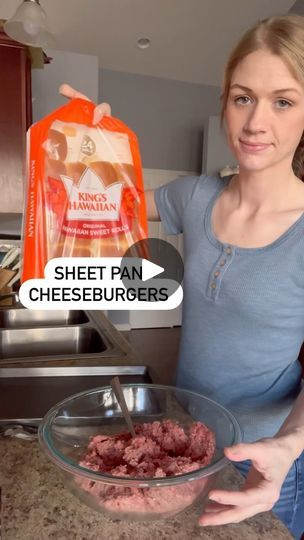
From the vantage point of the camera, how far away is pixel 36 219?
0.77m

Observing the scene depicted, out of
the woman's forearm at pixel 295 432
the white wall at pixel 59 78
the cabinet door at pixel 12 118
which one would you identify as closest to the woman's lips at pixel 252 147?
the woman's forearm at pixel 295 432

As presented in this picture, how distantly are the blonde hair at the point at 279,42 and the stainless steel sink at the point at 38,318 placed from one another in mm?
1009

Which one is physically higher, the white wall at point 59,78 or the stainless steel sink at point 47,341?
the white wall at point 59,78

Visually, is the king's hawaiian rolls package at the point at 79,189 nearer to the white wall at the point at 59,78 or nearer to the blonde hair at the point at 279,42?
the blonde hair at the point at 279,42

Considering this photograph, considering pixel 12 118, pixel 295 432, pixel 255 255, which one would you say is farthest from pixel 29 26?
pixel 295 432

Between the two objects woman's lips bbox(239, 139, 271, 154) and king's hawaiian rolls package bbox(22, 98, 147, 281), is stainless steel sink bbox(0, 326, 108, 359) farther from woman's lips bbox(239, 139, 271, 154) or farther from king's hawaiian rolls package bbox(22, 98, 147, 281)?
woman's lips bbox(239, 139, 271, 154)

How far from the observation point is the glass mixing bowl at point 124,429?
0.44 meters

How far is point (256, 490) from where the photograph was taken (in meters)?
0.44

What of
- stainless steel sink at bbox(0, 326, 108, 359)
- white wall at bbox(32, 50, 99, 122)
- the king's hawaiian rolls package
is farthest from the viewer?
white wall at bbox(32, 50, 99, 122)

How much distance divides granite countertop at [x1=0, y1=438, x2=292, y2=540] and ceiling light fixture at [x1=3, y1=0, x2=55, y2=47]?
1255 millimetres

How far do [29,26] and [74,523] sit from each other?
4.37ft

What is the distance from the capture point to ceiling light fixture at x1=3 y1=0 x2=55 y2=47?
4.24ft

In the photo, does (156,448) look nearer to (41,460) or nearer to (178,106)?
(41,460)

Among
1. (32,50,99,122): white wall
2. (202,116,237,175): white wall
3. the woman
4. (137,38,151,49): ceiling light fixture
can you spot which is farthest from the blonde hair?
(202,116,237,175): white wall
